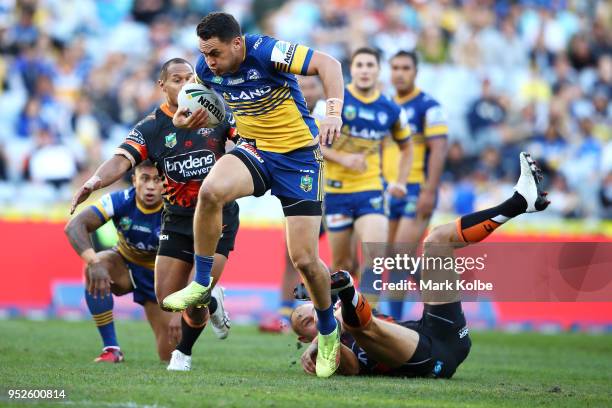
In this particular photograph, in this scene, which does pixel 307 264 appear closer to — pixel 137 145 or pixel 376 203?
pixel 137 145

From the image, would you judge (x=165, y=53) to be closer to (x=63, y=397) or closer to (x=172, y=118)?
(x=172, y=118)

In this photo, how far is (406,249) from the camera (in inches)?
473

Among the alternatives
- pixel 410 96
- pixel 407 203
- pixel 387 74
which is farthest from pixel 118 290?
pixel 387 74

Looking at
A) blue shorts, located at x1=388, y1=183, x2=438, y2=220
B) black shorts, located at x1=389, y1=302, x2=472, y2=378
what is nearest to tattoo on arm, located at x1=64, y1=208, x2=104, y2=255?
black shorts, located at x1=389, y1=302, x2=472, y2=378

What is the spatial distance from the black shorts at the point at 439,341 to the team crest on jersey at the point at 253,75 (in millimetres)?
2131

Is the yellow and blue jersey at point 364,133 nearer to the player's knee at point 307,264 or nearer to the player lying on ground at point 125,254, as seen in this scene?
the player lying on ground at point 125,254

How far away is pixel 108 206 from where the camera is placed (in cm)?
884

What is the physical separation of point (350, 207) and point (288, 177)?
12.9 ft

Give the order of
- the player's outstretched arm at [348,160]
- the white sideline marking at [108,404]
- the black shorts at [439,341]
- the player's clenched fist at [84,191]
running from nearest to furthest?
the white sideline marking at [108,404] < the player's clenched fist at [84,191] < the black shorts at [439,341] < the player's outstretched arm at [348,160]

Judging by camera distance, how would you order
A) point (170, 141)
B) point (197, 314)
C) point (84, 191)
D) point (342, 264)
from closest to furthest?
point (84, 191) < point (197, 314) < point (170, 141) < point (342, 264)

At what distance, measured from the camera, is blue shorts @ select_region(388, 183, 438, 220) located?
1232 cm

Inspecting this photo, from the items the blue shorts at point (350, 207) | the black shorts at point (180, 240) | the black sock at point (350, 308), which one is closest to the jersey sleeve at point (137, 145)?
the black shorts at point (180, 240)

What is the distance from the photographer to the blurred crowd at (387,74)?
17.3 meters

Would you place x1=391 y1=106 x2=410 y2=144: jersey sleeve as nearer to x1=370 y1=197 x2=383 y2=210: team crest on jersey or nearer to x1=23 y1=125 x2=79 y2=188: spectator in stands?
x1=370 y1=197 x2=383 y2=210: team crest on jersey
